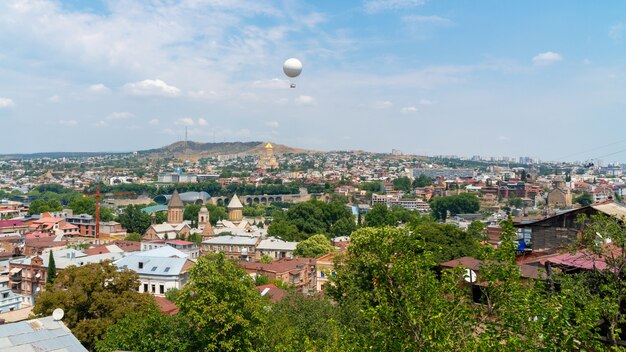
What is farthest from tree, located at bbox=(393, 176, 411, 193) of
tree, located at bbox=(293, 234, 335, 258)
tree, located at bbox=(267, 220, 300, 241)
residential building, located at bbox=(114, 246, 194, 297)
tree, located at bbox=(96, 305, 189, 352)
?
tree, located at bbox=(96, 305, 189, 352)

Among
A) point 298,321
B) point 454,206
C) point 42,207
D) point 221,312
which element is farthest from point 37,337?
point 454,206

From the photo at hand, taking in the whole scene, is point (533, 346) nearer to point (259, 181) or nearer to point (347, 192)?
point (347, 192)

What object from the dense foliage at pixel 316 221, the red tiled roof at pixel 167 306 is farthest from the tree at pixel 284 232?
the red tiled roof at pixel 167 306

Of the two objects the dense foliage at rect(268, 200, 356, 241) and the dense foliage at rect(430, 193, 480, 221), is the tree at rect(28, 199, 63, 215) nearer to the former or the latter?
the dense foliage at rect(268, 200, 356, 241)

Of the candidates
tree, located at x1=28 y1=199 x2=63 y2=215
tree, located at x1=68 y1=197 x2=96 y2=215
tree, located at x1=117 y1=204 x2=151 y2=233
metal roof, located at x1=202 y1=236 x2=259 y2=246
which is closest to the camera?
metal roof, located at x1=202 y1=236 x2=259 y2=246

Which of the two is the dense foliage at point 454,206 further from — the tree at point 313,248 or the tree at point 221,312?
the tree at point 221,312

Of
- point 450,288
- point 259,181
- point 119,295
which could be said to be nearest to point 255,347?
point 119,295
